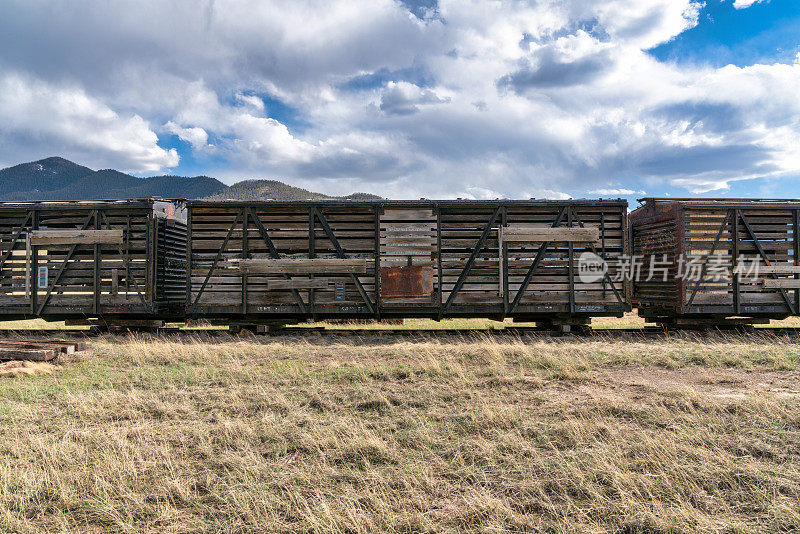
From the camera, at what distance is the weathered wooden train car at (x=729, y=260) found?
12.6 m

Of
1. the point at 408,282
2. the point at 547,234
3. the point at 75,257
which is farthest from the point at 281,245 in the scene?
the point at 547,234

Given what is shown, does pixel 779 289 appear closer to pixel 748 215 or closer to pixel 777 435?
pixel 748 215

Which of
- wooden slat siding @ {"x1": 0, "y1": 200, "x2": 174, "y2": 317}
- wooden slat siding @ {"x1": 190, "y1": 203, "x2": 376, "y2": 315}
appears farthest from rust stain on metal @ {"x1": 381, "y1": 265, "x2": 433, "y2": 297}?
wooden slat siding @ {"x1": 0, "y1": 200, "x2": 174, "y2": 317}

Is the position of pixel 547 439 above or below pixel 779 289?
below

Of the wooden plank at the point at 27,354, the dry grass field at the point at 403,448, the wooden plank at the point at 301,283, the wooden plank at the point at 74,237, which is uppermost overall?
the wooden plank at the point at 74,237

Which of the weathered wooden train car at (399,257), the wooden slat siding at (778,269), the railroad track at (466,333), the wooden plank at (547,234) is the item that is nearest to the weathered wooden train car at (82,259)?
the railroad track at (466,333)

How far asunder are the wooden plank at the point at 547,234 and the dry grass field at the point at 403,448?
452cm

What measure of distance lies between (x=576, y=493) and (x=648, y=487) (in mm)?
646

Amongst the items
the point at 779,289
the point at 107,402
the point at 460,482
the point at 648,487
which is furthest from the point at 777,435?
the point at 779,289

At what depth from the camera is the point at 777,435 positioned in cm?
498

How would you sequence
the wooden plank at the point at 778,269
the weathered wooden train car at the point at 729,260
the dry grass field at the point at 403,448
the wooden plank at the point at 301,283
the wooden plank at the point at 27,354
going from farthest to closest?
the wooden plank at the point at 778,269 < the weathered wooden train car at the point at 729,260 < the wooden plank at the point at 301,283 < the wooden plank at the point at 27,354 < the dry grass field at the point at 403,448

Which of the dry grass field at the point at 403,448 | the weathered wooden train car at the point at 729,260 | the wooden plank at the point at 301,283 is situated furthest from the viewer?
the weathered wooden train car at the point at 729,260

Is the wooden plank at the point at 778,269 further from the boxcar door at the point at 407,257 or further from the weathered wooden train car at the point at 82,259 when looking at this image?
the weathered wooden train car at the point at 82,259

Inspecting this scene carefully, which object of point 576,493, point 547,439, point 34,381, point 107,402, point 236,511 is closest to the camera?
point 236,511
